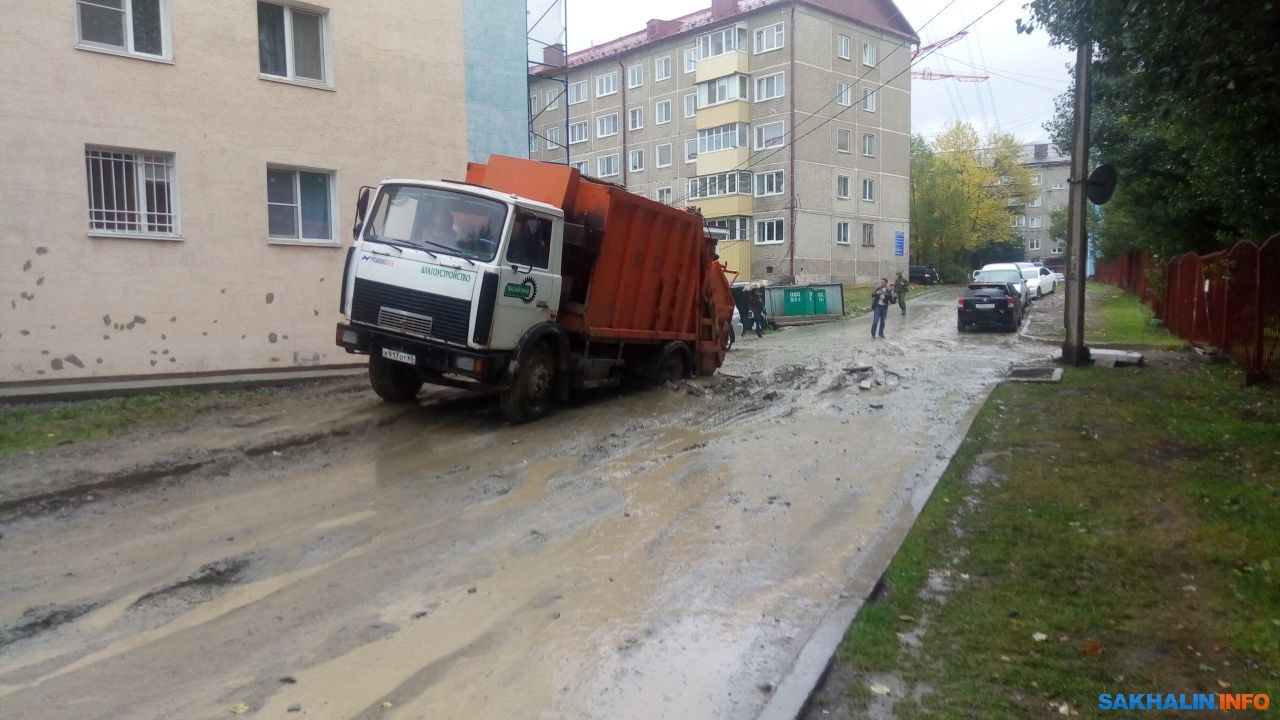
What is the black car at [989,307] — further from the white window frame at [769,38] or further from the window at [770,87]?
the white window frame at [769,38]

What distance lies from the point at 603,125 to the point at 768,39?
41.0ft

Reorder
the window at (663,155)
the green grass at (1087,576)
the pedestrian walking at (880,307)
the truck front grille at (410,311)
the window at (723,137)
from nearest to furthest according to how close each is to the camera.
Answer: the green grass at (1087,576)
the truck front grille at (410,311)
the pedestrian walking at (880,307)
the window at (723,137)
the window at (663,155)

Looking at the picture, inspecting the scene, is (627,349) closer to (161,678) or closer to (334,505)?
(334,505)

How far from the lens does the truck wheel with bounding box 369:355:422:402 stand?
11.5 meters

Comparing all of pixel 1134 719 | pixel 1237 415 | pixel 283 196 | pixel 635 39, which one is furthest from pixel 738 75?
pixel 1134 719

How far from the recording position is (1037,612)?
5.06 metres

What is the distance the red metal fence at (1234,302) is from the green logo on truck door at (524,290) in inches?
380

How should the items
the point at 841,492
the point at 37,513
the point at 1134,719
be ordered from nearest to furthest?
the point at 1134,719 → the point at 37,513 → the point at 841,492

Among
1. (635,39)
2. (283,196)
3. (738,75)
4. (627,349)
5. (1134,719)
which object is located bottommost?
(1134,719)

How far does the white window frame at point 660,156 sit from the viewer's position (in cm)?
5178

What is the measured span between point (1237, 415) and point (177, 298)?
13.7 metres

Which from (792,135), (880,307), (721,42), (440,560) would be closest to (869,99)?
(792,135)

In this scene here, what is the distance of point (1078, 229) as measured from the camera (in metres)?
16.4

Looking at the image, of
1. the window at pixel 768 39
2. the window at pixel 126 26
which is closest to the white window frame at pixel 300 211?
the window at pixel 126 26
